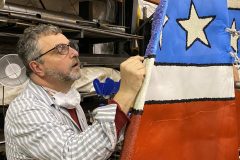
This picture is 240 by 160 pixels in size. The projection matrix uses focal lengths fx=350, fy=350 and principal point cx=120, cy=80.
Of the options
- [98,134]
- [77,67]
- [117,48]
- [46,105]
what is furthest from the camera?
[117,48]

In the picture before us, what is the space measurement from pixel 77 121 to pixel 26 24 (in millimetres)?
672

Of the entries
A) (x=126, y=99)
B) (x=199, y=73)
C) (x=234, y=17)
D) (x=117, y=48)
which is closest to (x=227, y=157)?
(x=199, y=73)

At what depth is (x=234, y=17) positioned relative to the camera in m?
1.74

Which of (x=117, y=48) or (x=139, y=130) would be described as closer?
(x=139, y=130)

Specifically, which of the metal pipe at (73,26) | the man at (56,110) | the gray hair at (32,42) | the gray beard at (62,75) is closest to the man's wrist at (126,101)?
the man at (56,110)

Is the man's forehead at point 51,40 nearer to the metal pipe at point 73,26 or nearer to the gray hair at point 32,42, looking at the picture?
the gray hair at point 32,42

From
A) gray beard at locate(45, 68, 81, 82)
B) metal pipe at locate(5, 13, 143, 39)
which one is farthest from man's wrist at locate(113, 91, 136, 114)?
metal pipe at locate(5, 13, 143, 39)

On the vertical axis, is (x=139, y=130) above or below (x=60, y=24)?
below

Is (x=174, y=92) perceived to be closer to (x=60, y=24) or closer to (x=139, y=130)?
(x=139, y=130)

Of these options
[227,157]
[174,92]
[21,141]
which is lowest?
[227,157]

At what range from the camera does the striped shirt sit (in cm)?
93

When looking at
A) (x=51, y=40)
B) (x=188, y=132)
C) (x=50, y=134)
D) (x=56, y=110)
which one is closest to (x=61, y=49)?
(x=51, y=40)

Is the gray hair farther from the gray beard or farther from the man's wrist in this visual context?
the man's wrist

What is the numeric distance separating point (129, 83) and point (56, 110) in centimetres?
37
